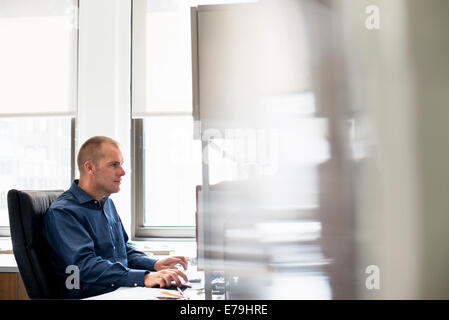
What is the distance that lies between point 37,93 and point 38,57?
0.23m

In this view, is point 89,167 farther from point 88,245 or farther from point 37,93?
point 37,93

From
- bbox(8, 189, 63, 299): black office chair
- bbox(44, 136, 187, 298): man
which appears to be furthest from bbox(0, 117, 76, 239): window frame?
bbox(8, 189, 63, 299): black office chair

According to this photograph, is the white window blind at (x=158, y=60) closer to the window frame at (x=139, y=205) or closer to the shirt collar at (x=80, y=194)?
the window frame at (x=139, y=205)

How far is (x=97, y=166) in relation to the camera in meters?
1.30

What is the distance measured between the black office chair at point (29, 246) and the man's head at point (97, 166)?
0.67ft

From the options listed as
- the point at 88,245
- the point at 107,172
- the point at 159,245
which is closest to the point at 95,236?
the point at 88,245

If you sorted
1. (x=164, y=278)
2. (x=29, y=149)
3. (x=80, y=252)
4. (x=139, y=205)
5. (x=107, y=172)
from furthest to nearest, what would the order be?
(x=29, y=149)
(x=139, y=205)
(x=107, y=172)
(x=80, y=252)
(x=164, y=278)

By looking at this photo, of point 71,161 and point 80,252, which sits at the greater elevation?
point 71,161

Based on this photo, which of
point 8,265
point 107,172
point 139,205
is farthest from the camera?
point 139,205

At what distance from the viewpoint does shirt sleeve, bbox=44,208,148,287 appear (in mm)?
1043

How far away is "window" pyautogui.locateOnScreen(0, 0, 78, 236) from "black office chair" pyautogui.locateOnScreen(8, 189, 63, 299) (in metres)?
1.04

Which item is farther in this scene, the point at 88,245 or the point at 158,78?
the point at 158,78
